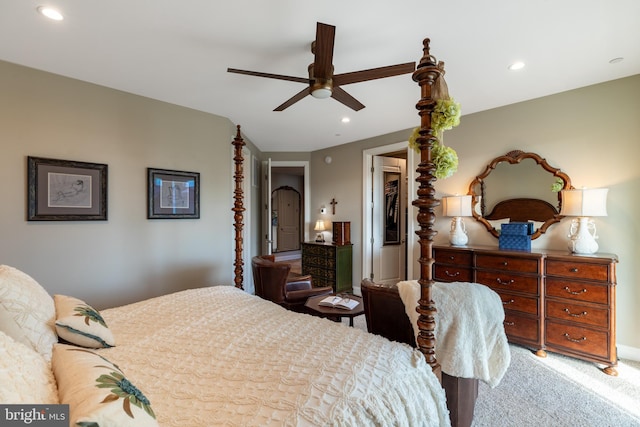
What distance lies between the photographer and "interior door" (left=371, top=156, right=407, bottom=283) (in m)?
4.84

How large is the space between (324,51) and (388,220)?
3756 mm

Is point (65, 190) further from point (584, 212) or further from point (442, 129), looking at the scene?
point (584, 212)

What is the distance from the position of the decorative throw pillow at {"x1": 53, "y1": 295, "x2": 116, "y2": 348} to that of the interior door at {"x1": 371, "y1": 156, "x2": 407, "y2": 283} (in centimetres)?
398

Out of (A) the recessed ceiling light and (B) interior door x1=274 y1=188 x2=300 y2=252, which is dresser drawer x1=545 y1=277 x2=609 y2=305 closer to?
(A) the recessed ceiling light

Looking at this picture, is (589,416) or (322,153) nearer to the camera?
(589,416)

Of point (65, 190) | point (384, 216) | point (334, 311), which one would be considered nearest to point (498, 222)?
point (384, 216)

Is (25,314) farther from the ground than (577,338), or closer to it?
farther from the ground

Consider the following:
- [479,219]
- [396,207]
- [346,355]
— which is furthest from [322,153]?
[346,355]

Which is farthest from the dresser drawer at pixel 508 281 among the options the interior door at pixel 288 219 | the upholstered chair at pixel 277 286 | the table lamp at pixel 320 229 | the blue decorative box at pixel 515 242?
the interior door at pixel 288 219

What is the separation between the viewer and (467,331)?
1.57 m

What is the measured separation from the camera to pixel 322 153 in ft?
17.6

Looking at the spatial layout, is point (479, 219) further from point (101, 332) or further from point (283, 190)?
point (283, 190)

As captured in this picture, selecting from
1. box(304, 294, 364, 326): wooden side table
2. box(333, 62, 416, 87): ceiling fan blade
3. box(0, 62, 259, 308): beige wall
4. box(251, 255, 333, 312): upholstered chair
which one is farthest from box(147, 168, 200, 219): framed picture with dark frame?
box(333, 62, 416, 87): ceiling fan blade

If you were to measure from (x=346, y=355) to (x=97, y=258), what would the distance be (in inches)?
108
